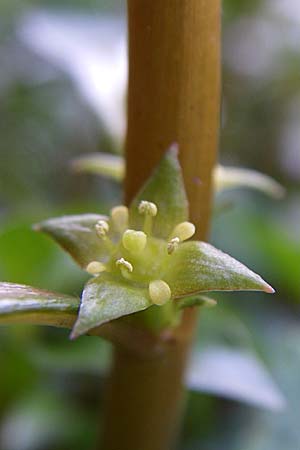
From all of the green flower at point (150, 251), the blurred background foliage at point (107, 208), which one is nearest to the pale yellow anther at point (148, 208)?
the green flower at point (150, 251)

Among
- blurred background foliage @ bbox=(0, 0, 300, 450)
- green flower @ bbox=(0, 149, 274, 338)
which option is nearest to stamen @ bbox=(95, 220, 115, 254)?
green flower @ bbox=(0, 149, 274, 338)

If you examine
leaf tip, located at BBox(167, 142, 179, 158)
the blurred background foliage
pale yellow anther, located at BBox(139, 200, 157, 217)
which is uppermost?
leaf tip, located at BBox(167, 142, 179, 158)

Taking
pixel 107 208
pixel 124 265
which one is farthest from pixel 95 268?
pixel 107 208

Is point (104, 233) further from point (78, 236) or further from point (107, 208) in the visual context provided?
point (107, 208)

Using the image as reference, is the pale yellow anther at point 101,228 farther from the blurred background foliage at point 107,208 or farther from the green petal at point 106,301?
the blurred background foliage at point 107,208

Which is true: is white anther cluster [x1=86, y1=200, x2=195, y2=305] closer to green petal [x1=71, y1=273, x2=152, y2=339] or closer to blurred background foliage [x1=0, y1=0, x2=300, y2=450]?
green petal [x1=71, y1=273, x2=152, y2=339]
